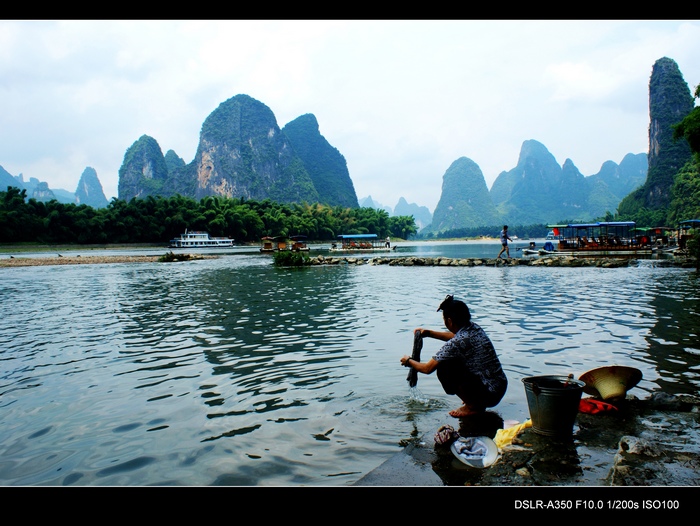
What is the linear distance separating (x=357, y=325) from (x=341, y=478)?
7.06m

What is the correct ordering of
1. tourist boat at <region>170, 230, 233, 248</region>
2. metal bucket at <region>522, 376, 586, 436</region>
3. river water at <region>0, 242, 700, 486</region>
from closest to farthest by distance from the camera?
metal bucket at <region>522, 376, 586, 436</region> < river water at <region>0, 242, 700, 486</region> < tourist boat at <region>170, 230, 233, 248</region>

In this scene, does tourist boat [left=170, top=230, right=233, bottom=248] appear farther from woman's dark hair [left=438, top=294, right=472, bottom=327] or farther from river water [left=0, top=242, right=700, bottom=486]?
woman's dark hair [left=438, top=294, right=472, bottom=327]

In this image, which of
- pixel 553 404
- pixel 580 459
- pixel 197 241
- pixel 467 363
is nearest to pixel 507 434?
pixel 553 404

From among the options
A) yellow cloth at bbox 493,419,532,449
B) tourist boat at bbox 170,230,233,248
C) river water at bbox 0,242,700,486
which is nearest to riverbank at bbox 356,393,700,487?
yellow cloth at bbox 493,419,532,449

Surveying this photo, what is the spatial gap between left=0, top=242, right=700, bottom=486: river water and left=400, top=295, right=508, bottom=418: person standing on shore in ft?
1.40

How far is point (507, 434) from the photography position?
4.29 metres

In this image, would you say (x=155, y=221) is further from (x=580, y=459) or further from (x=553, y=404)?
(x=580, y=459)

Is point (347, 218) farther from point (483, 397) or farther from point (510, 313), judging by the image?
point (483, 397)

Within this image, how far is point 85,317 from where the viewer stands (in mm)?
12953

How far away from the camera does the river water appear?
14.4ft

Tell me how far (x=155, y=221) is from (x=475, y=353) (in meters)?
82.3

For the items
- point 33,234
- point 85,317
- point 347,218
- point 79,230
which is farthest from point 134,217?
point 85,317

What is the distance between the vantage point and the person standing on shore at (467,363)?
4652mm

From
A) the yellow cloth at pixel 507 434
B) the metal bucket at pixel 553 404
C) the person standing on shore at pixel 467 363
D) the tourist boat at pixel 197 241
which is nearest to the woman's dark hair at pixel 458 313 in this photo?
the person standing on shore at pixel 467 363
